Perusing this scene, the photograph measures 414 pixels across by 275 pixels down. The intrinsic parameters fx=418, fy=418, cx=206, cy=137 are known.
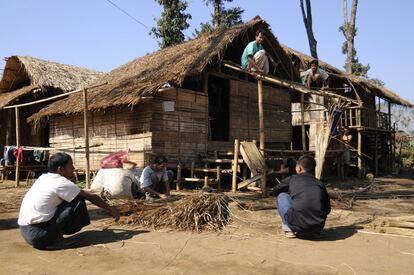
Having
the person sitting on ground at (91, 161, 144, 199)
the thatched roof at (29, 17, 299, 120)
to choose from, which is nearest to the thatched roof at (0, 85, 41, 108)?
the thatched roof at (29, 17, 299, 120)

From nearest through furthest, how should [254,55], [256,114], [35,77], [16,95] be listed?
→ [254,55] → [256,114] → [16,95] → [35,77]

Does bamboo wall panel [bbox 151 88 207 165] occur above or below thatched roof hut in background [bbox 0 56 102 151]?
below

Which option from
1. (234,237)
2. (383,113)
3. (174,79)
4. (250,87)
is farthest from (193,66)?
(383,113)

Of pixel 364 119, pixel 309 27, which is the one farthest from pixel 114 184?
pixel 309 27

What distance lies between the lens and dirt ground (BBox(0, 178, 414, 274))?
3.65m

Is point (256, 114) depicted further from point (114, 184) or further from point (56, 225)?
point (56, 225)

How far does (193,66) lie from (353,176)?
999cm

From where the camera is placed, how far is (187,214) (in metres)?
5.31

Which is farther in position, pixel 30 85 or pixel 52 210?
pixel 30 85

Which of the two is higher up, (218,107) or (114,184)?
(218,107)

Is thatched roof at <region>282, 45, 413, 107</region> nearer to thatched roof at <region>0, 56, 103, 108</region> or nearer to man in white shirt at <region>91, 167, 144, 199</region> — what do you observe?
thatched roof at <region>0, 56, 103, 108</region>

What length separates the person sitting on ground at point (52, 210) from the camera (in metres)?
4.25

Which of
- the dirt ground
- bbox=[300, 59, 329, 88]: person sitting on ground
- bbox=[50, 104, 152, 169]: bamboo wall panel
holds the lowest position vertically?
the dirt ground

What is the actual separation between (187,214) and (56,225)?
5.45ft
